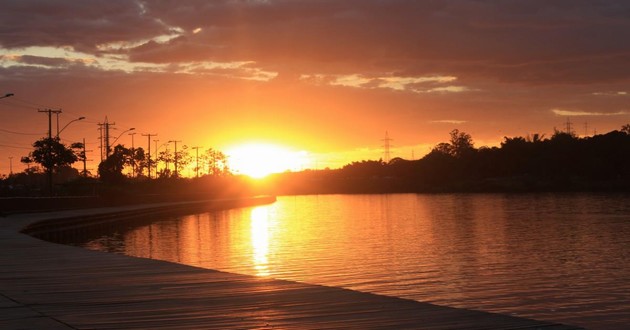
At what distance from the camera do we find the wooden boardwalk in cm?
1022

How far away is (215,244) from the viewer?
135 feet

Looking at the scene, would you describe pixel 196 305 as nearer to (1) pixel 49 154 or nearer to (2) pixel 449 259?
(2) pixel 449 259

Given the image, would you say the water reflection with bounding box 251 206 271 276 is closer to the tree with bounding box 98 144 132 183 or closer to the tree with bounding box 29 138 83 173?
the tree with bounding box 29 138 83 173

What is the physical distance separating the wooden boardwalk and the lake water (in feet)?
16.3

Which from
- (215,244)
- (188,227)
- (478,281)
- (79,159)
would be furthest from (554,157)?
(478,281)

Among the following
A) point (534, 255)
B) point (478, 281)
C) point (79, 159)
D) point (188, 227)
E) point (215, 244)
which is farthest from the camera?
point (79, 159)

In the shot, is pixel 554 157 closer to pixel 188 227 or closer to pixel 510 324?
pixel 188 227

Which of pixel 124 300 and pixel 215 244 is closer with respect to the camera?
pixel 124 300

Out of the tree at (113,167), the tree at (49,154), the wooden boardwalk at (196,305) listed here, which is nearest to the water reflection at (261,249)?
the wooden boardwalk at (196,305)

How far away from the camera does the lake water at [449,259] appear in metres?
19.2

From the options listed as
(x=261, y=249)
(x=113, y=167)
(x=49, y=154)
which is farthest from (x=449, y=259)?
(x=113, y=167)

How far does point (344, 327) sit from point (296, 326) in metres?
0.65

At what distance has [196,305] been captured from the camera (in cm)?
1202

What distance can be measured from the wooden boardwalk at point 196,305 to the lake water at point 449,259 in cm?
496
